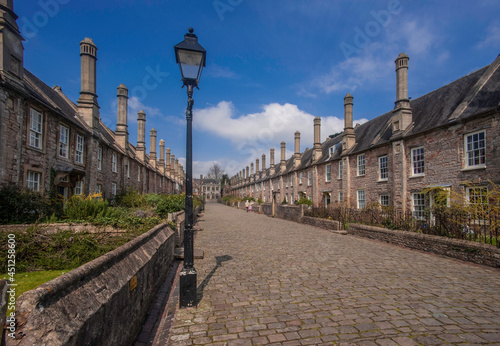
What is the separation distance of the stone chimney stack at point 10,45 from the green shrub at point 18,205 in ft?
14.0

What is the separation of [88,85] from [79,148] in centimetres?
396

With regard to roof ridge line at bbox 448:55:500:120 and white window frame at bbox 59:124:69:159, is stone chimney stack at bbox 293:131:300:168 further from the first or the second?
white window frame at bbox 59:124:69:159

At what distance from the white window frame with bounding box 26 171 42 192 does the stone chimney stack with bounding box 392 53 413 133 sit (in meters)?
21.5

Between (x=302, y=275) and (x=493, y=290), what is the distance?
4.16 meters

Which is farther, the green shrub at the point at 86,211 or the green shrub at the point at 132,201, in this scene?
the green shrub at the point at 132,201

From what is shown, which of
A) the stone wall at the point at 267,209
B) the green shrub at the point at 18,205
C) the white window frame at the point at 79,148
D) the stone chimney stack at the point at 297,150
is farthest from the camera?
the stone chimney stack at the point at 297,150

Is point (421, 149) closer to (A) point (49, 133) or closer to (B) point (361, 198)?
(B) point (361, 198)

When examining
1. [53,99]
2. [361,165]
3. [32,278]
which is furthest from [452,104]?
[53,99]

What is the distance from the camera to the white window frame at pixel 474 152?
13.4 m

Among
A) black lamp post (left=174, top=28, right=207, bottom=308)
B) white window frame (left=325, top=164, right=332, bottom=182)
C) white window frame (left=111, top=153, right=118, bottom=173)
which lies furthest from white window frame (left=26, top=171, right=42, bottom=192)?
white window frame (left=325, top=164, right=332, bottom=182)

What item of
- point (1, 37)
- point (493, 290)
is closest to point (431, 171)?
point (493, 290)

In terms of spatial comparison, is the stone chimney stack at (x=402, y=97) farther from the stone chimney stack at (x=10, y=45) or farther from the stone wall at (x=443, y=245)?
the stone chimney stack at (x=10, y=45)

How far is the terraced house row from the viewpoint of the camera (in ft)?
44.3

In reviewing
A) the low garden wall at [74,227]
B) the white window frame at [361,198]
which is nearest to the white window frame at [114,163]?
the low garden wall at [74,227]
